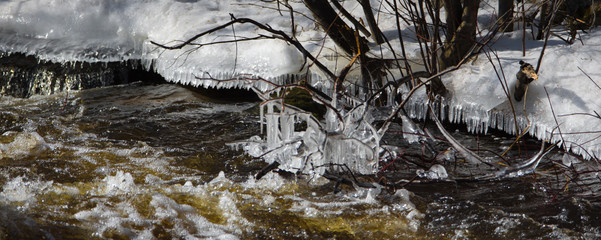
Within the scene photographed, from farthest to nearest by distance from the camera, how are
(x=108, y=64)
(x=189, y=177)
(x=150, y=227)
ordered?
(x=108, y=64) → (x=189, y=177) → (x=150, y=227)

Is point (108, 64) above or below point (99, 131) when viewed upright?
above

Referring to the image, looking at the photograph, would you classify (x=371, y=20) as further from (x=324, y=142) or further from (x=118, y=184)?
(x=118, y=184)

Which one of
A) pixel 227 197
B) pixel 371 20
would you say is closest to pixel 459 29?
pixel 371 20

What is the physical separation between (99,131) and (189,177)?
1.54 metres

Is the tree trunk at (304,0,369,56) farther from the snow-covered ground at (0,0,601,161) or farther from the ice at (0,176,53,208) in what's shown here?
the ice at (0,176,53,208)

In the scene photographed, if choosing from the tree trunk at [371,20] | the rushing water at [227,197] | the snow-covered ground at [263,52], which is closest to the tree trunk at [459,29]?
A: the snow-covered ground at [263,52]

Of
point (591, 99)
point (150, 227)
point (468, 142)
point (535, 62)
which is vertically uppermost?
point (535, 62)

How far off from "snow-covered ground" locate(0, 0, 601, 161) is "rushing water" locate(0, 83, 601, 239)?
316 mm

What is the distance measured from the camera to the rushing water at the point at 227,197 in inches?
120

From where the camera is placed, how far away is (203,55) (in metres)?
5.75

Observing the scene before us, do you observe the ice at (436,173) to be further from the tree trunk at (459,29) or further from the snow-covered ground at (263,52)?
the tree trunk at (459,29)

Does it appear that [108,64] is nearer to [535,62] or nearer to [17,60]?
[17,60]

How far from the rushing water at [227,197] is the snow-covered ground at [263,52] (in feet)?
1.04

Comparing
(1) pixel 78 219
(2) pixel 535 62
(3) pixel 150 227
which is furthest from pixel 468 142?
(1) pixel 78 219
